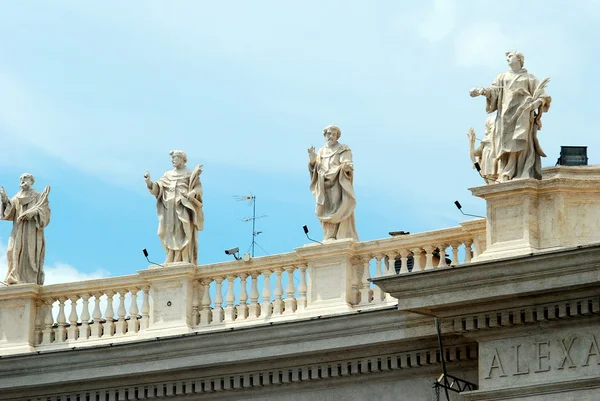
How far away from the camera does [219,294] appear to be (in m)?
38.3

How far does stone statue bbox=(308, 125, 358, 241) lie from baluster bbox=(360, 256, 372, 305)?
47 cm

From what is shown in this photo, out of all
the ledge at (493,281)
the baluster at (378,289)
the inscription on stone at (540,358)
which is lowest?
the inscription on stone at (540,358)

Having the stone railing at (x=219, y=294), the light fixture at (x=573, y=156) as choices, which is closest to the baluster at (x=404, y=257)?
the stone railing at (x=219, y=294)

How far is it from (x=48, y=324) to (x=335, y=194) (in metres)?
5.99

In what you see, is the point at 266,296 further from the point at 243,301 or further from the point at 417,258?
the point at 417,258

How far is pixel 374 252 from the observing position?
1446 inches

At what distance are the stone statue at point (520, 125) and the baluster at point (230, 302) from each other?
5451mm

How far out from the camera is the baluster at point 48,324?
39.6 m

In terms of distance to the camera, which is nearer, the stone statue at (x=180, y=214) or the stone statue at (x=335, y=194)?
the stone statue at (x=335, y=194)

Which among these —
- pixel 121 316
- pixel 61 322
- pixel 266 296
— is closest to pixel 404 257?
pixel 266 296

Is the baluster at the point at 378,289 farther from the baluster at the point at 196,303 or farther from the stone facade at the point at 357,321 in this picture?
the baluster at the point at 196,303

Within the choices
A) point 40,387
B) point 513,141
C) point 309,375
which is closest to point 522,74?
point 513,141

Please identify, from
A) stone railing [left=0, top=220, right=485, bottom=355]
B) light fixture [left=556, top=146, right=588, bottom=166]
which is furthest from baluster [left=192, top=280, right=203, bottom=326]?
light fixture [left=556, top=146, right=588, bottom=166]

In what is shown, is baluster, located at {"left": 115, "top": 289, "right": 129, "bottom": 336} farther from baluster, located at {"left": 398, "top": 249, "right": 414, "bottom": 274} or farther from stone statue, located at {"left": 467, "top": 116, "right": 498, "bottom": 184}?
stone statue, located at {"left": 467, "top": 116, "right": 498, "bottom": 184}
